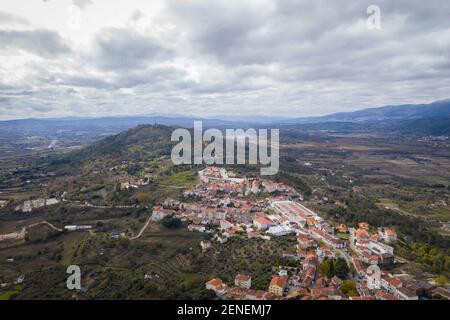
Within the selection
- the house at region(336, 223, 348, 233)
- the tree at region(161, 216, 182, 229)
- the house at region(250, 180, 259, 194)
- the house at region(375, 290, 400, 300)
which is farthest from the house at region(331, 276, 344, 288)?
the house at region(250, 180, 259, 194)

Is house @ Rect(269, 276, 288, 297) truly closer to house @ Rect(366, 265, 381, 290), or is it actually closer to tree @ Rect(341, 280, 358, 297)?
tree @ Rect(341, 280, 358, 297)

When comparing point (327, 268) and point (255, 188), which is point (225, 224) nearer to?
point (327, 268)

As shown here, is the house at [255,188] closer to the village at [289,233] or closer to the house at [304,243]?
the village at [289,233]

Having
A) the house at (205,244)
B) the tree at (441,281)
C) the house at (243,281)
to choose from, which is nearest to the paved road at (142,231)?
the house at (205,244)

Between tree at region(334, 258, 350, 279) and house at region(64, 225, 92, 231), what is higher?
tree at region(334, 258, 350, 279)

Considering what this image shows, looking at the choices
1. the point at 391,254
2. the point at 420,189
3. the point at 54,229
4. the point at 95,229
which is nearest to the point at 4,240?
the point at 54,229

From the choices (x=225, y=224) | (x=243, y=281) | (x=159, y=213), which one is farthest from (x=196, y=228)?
(x=243, y=281)
